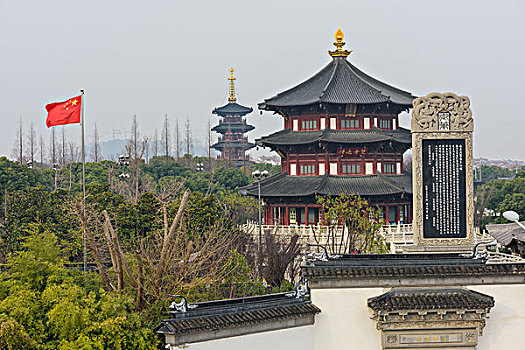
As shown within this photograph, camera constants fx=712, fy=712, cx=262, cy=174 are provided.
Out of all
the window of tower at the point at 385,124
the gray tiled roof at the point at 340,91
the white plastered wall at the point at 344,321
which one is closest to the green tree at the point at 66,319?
the white plastered wall at the point at 344,321

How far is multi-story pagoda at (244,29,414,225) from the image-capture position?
4406 cm

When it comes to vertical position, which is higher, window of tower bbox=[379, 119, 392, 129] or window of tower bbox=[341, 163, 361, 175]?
window of tower bbox=[379, 119, 392, 129]

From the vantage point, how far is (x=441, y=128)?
18.4 metres

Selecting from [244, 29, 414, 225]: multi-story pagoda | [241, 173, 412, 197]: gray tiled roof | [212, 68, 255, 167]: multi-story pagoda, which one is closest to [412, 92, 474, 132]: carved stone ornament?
[241, 173, 412, 197]: gray tiled roof

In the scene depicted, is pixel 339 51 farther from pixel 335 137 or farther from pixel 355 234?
pixel 355 234

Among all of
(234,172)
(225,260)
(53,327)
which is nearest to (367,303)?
(53,327)

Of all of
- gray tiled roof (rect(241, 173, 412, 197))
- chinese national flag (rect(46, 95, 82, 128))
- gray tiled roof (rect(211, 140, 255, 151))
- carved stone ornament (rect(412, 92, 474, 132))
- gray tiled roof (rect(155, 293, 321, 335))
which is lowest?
gray tiled roof (rect(155, 293, 321, 335))

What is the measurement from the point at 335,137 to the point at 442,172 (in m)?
26.3

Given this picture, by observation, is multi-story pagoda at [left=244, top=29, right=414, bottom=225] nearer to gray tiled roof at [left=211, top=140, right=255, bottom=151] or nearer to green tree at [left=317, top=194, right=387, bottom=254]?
green tree at [left=317, top=194, right=387, bottom=254]

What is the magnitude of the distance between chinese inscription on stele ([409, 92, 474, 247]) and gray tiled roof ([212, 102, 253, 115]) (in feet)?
308

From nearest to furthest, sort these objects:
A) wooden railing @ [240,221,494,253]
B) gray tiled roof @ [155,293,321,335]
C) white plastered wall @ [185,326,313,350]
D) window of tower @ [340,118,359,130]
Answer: gray tiled roof @ [155,293,321,335], white plastered wall @ [185,326,313,350], wooden railing @ [240,221,494,253], window of tower @ [340,118,359,130]

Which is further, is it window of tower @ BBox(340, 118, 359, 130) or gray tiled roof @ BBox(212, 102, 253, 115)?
gray tiled roof @ BBox(212, 102, 253, 115)

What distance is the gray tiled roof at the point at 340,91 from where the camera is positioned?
45656 mm

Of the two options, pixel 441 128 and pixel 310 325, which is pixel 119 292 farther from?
pixel 441 128
